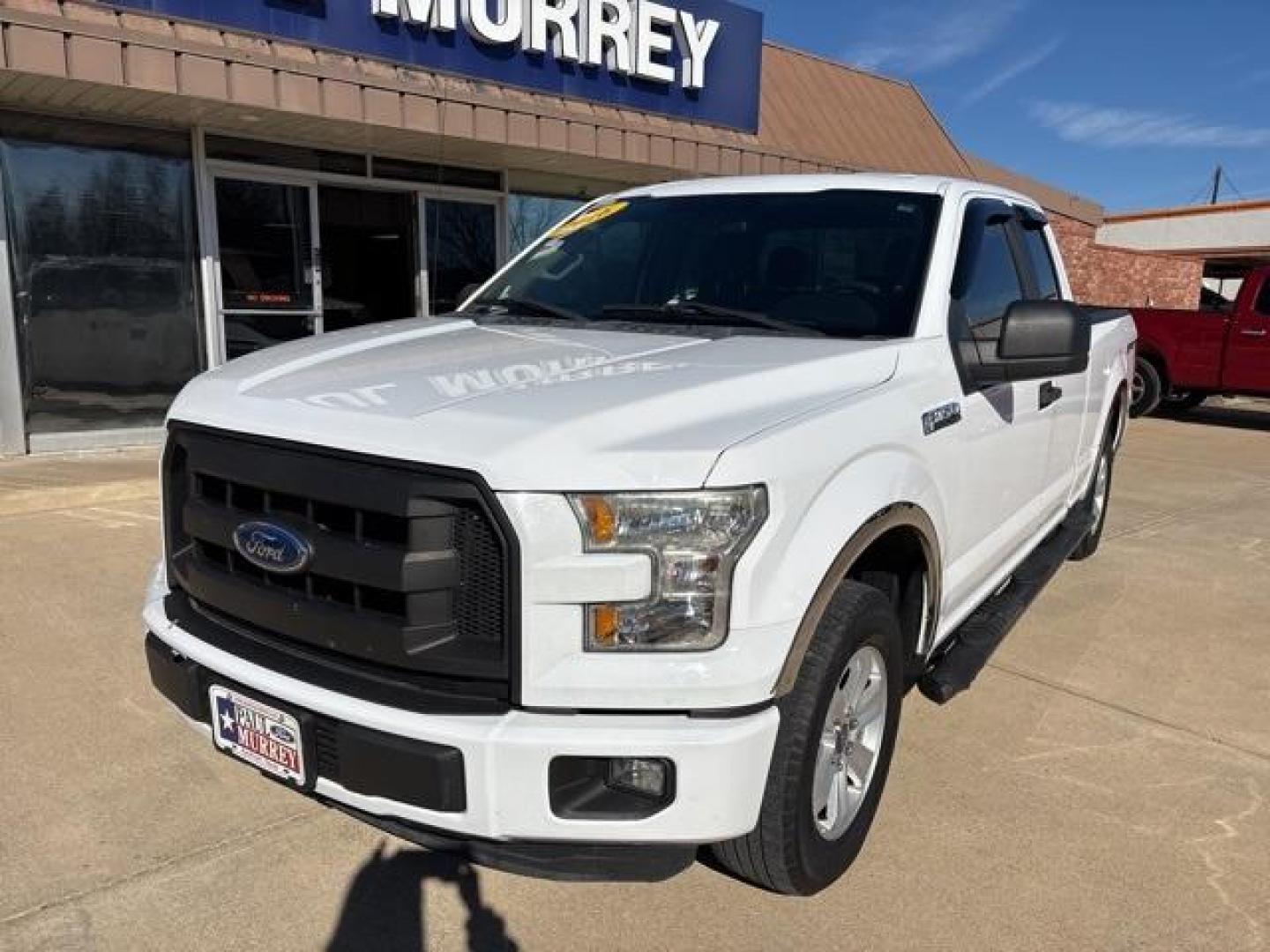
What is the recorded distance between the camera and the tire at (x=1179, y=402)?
44.7 ft

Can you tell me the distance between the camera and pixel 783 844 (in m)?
2.26

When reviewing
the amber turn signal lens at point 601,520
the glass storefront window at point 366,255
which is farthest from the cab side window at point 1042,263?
the glass storefront window at point 366,255

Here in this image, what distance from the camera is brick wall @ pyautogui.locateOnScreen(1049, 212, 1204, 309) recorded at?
62.0 feet

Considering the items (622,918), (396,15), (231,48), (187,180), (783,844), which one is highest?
(396,15)

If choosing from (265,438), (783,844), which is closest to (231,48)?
(265,438)

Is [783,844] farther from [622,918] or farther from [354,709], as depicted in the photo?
[354,709]

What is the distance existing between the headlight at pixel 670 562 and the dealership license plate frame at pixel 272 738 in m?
0.72

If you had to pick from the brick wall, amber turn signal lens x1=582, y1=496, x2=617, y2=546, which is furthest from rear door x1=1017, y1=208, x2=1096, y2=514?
the brick wall

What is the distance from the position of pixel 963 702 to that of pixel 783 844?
1.77 meters

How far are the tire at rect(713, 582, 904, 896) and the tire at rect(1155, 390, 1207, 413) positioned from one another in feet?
41.1

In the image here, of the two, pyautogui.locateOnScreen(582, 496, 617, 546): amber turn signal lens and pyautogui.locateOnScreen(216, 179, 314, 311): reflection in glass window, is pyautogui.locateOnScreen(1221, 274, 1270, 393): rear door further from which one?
pyautogui.locateOnScreen(582, 496, 617, 546): amber turn signal lens

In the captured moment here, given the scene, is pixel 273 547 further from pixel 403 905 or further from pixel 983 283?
pixel 983 283

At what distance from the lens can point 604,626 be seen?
202cm

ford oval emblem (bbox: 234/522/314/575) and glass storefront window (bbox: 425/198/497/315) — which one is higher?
glass storefront window (bbox: 425/198/497/315)
